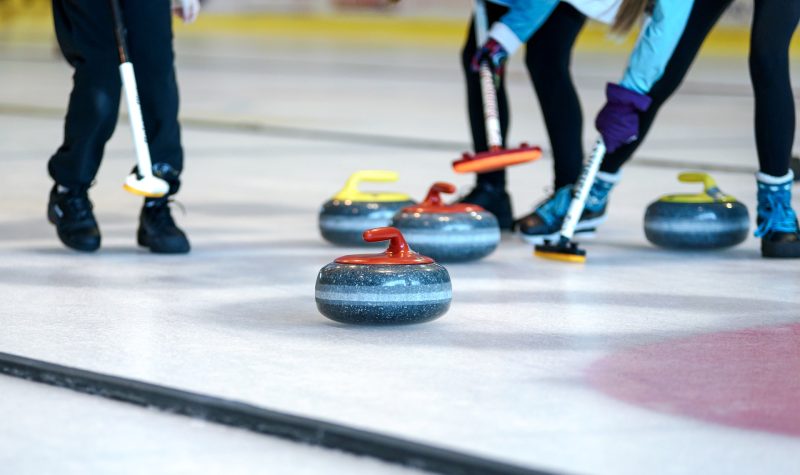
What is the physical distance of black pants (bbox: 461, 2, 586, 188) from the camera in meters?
A: 4.13

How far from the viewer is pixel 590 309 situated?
312 cm

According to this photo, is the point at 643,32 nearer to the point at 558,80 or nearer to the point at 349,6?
the point at 558,80

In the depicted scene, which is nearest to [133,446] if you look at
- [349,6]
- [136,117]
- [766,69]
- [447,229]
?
[447,229]

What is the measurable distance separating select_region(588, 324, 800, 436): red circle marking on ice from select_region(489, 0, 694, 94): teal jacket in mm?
1104

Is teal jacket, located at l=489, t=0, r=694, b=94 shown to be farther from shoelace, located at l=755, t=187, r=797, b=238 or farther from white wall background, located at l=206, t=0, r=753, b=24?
white wall background, located at l=206, t=0, r=753, b=24

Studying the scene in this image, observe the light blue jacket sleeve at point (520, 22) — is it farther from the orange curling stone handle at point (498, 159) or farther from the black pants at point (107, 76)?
the black pants at point (107, 76)

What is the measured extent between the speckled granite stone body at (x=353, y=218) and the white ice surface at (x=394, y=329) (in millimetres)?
91

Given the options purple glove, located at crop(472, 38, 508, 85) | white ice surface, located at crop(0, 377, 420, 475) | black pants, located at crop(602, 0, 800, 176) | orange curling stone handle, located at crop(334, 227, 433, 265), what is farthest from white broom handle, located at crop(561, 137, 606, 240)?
white ice surface, located at crop(0, 377, 420, 475)

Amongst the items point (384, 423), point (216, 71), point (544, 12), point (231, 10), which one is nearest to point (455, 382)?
point (384, 423)

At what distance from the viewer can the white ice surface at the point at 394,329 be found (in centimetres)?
216

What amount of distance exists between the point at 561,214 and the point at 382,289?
1362 millimetres

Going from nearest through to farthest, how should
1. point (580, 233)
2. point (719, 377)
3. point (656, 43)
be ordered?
1. point (719, 377)
2. point (656, 43)
3. point (580, 233)

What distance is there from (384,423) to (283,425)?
151mm

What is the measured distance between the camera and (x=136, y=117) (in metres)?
3.71
